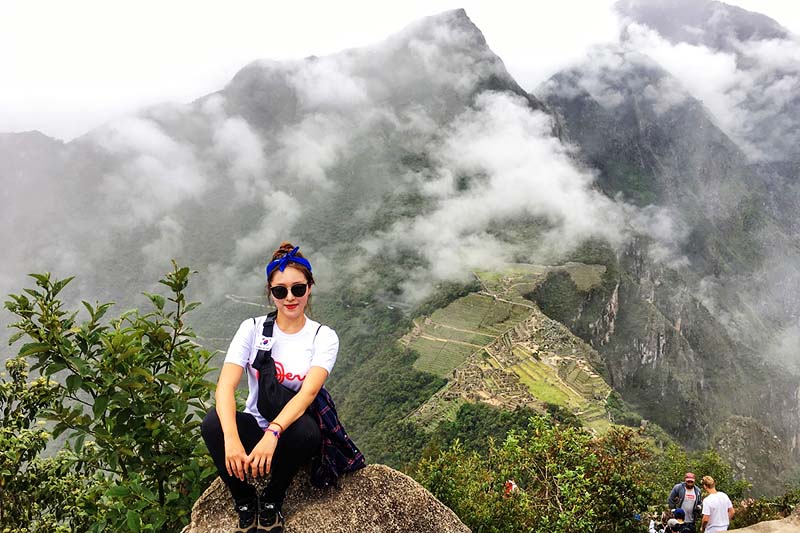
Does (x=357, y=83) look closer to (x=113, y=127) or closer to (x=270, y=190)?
(x=270, y=190)

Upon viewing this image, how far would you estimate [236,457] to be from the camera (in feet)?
10.6

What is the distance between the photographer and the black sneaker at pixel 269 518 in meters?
3.42

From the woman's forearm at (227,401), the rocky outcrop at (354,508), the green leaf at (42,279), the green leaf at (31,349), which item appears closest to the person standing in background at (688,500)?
the rocky outcrop at (354,508)

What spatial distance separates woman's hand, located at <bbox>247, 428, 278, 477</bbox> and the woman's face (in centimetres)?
88

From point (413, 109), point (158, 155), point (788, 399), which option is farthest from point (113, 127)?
point (788, 399)

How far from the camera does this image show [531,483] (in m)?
8.16

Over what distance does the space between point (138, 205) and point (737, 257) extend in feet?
688

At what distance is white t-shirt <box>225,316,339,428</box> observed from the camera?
366 centimetres

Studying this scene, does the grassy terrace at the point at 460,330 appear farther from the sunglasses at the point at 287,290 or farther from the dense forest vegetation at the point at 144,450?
the sunglasses at the point at 287,290

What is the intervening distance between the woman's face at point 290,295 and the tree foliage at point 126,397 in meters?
1.24

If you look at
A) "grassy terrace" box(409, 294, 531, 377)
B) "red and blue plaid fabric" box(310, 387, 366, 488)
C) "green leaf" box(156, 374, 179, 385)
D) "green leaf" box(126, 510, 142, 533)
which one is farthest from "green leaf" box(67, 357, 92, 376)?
"grassy terrace" box(409, 294, 531, 377)

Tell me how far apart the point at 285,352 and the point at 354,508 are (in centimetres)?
132

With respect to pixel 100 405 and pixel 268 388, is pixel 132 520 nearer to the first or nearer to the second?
pixel 100 405

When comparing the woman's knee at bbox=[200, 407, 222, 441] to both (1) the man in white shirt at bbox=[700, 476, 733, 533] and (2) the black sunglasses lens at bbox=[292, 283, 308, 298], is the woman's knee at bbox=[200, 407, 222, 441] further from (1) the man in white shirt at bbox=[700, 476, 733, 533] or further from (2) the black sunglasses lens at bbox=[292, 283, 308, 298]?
(1) the man in white shirt at bbox=[700, 476, 733, 533]
